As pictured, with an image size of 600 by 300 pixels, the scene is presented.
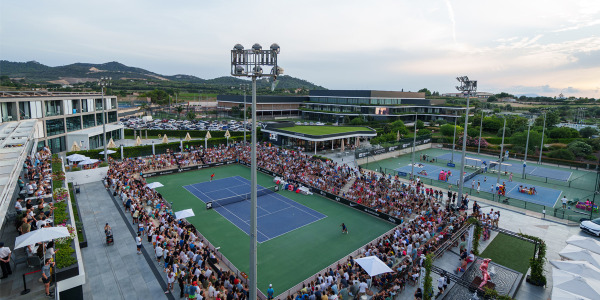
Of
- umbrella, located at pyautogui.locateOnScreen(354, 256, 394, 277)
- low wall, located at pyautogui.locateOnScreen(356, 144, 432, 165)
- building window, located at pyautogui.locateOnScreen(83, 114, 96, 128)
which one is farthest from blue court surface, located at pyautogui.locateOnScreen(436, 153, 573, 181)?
building window, located at pyautogui.locateOnScreen(83, 114, 96, 128)

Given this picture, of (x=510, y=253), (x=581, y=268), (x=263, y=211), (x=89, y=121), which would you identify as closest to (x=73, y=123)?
(x=89, y=121)

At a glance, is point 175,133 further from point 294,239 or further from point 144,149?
point 294,239

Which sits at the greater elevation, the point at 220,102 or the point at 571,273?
the point at 220,102

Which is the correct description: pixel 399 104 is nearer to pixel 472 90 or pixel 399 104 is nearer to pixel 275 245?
pixel 472 90

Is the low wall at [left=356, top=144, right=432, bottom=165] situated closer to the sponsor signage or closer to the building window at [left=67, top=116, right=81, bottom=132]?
the sponsor signage

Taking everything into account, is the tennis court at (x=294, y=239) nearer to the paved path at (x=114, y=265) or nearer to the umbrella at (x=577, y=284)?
the paved path at (x=114, y=265)

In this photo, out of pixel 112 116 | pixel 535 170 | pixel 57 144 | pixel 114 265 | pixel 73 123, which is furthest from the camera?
pixel 112 116

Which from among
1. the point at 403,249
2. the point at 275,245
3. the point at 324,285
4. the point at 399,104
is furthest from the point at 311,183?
the point at 399,104
